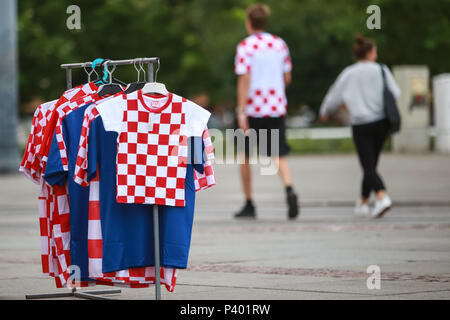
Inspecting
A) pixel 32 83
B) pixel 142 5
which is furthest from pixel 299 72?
pixel 32 83

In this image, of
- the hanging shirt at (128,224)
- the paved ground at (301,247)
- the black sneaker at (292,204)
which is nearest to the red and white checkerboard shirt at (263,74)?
the black sneaker at (292,204)

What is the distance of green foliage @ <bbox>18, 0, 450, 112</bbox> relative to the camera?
32688 mm

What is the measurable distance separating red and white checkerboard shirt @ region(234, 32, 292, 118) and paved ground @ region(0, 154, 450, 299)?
1196 mm

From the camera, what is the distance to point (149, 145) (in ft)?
18.5

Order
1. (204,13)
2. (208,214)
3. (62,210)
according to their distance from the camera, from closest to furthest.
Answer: (62,210)
(208,214)
(204,13)

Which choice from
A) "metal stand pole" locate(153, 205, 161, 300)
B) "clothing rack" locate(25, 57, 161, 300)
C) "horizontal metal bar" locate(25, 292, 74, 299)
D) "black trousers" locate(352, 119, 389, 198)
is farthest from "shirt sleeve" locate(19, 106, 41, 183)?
"black trousers" locate(352, 119, 389, 198)

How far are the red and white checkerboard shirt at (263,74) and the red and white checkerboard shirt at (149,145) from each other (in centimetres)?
557

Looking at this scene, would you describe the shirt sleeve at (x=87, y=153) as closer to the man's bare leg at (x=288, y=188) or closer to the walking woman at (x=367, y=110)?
the man's bare leg at (x=288, y=188)

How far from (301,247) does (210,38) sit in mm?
63005

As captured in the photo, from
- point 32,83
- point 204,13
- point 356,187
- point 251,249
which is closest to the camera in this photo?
point 251,249

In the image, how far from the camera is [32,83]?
41125 mm

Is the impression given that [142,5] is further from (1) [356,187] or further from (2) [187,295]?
(2) [187,295]

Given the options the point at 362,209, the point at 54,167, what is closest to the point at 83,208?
the point at 54,167

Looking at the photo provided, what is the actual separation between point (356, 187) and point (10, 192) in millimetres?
5224
